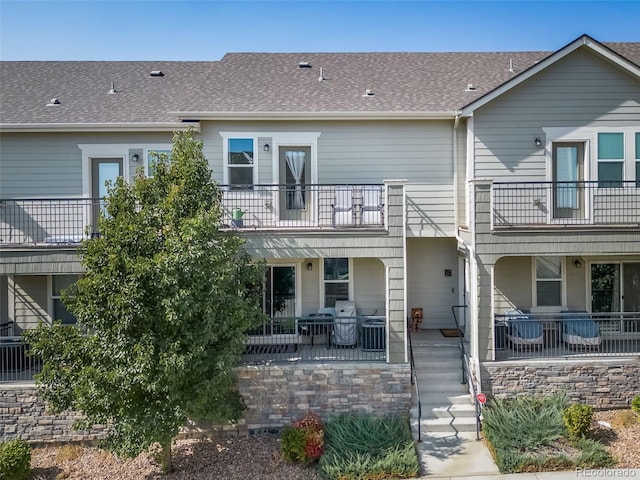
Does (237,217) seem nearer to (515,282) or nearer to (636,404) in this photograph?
(515,282)

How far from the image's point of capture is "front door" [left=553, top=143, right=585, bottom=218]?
35.9 feet

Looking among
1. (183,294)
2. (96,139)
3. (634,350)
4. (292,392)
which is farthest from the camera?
(96,139)

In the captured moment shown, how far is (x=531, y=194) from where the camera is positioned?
10.9 meters

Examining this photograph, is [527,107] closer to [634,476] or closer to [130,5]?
[634,476]

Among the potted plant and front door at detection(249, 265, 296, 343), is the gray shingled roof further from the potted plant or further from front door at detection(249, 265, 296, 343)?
front door at detection(249, 265, 296, 343)

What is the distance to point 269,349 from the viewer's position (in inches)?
426

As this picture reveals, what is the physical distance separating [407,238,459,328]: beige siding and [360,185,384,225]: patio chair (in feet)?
6.49

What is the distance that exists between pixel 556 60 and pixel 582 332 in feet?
21.9

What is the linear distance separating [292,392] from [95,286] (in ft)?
15.0

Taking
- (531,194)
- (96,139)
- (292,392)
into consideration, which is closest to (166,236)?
(292,392)

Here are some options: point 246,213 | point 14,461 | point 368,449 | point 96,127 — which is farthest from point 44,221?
point 368,449

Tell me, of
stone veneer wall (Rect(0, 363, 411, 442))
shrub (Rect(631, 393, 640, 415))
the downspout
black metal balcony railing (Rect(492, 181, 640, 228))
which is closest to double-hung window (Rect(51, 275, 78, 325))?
stone veneer wall (Rect(0, 363, 411, 442))

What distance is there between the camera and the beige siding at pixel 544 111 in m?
10.9

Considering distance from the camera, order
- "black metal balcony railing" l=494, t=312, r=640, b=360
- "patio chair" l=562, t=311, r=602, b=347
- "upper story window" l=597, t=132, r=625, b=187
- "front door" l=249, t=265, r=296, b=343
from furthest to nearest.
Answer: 1. "front door" l=249, t=265, r=296, b=343
2. "upper story window" l=597, t=132, r=625, b=187
3. "patio chair" l=562, t=311, r=602, b=347
4. "black metal balcony railing" l=494, t=312, r=640, b=360
